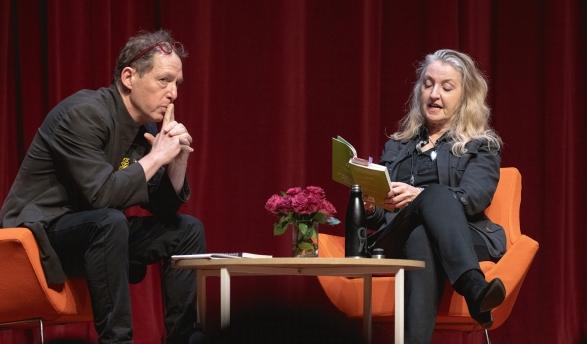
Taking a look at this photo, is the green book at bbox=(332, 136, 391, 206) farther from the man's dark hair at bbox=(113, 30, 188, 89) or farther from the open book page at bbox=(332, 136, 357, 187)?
the man's dark hair at bbox=(113, 30, 188, 89)

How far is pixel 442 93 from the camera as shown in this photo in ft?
9.80

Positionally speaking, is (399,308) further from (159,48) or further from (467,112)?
(159,48)

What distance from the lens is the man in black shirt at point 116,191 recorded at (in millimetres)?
2316

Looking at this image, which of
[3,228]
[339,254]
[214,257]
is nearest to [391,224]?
[339,254]

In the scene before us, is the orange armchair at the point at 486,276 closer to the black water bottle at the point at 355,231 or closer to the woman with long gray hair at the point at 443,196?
the woman with long gray hair at the point at 443,196

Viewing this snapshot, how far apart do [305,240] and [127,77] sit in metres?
0.76

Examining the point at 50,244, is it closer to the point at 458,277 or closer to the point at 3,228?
the point at 3,228

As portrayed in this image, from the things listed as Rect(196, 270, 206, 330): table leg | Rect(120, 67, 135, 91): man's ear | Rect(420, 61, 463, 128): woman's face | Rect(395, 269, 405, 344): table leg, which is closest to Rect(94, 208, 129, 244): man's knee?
Rect(196, 270, 206, 330): table leg

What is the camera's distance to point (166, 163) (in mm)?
2607

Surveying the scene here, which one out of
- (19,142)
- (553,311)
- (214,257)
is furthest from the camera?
(553,311)

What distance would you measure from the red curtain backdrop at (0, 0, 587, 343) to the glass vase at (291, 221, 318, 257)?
0.96 metres

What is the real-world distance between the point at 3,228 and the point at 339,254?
3.53 feet

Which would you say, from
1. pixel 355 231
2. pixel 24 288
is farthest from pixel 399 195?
pixel 24 288

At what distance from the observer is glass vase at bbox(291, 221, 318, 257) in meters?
2.46
